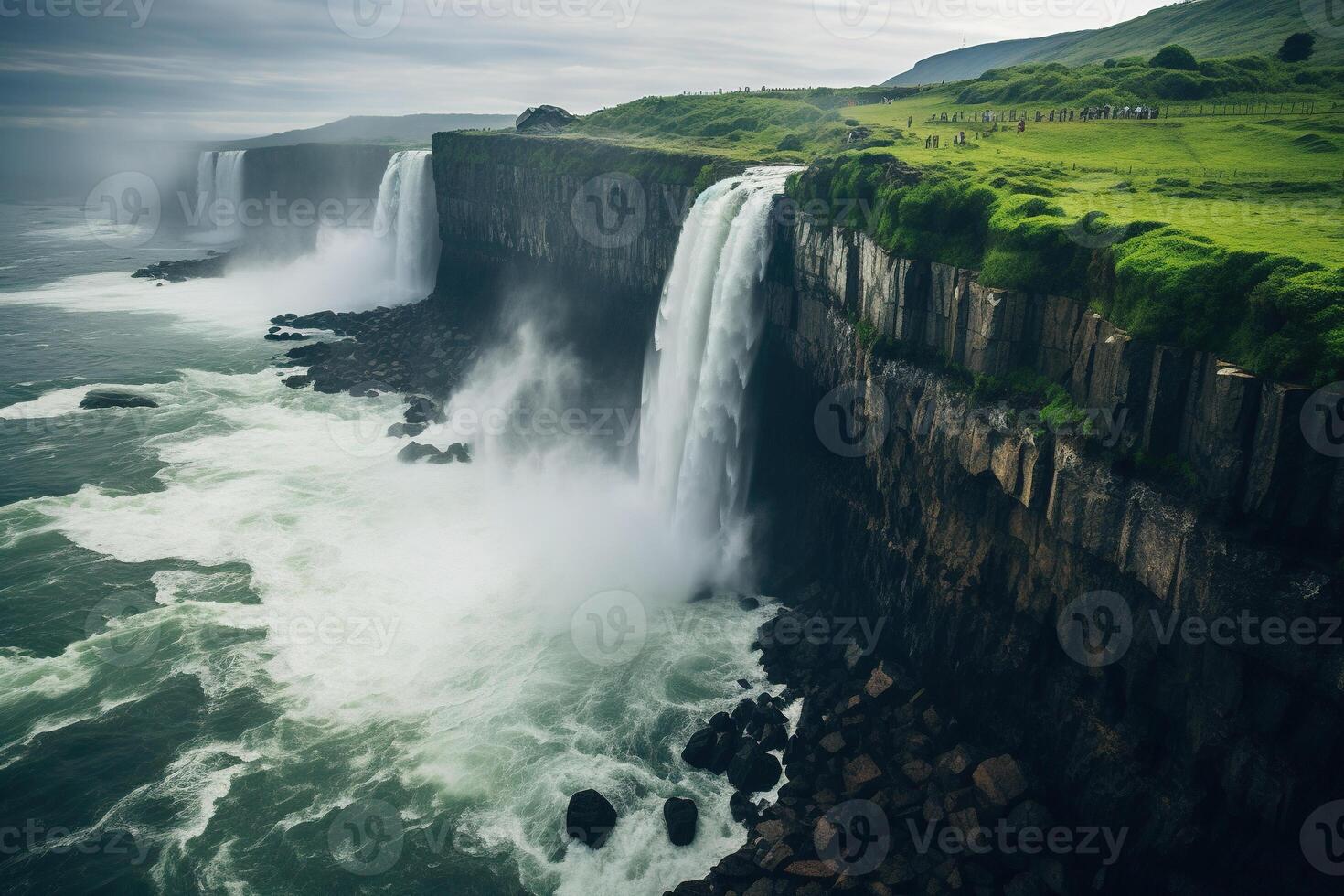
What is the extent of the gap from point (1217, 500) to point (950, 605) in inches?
387

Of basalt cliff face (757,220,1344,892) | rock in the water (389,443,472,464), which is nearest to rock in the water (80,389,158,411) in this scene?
rock in the water (389,443,472,464)

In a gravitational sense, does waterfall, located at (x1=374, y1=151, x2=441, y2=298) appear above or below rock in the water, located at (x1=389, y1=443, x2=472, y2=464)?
above

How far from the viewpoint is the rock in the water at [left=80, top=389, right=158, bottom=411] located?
179 feet

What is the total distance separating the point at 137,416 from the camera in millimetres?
53344

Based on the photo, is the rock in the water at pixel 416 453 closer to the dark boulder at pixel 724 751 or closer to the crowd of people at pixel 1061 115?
the dark boulder at pixel 724 751

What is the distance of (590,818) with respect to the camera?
22.9 m
